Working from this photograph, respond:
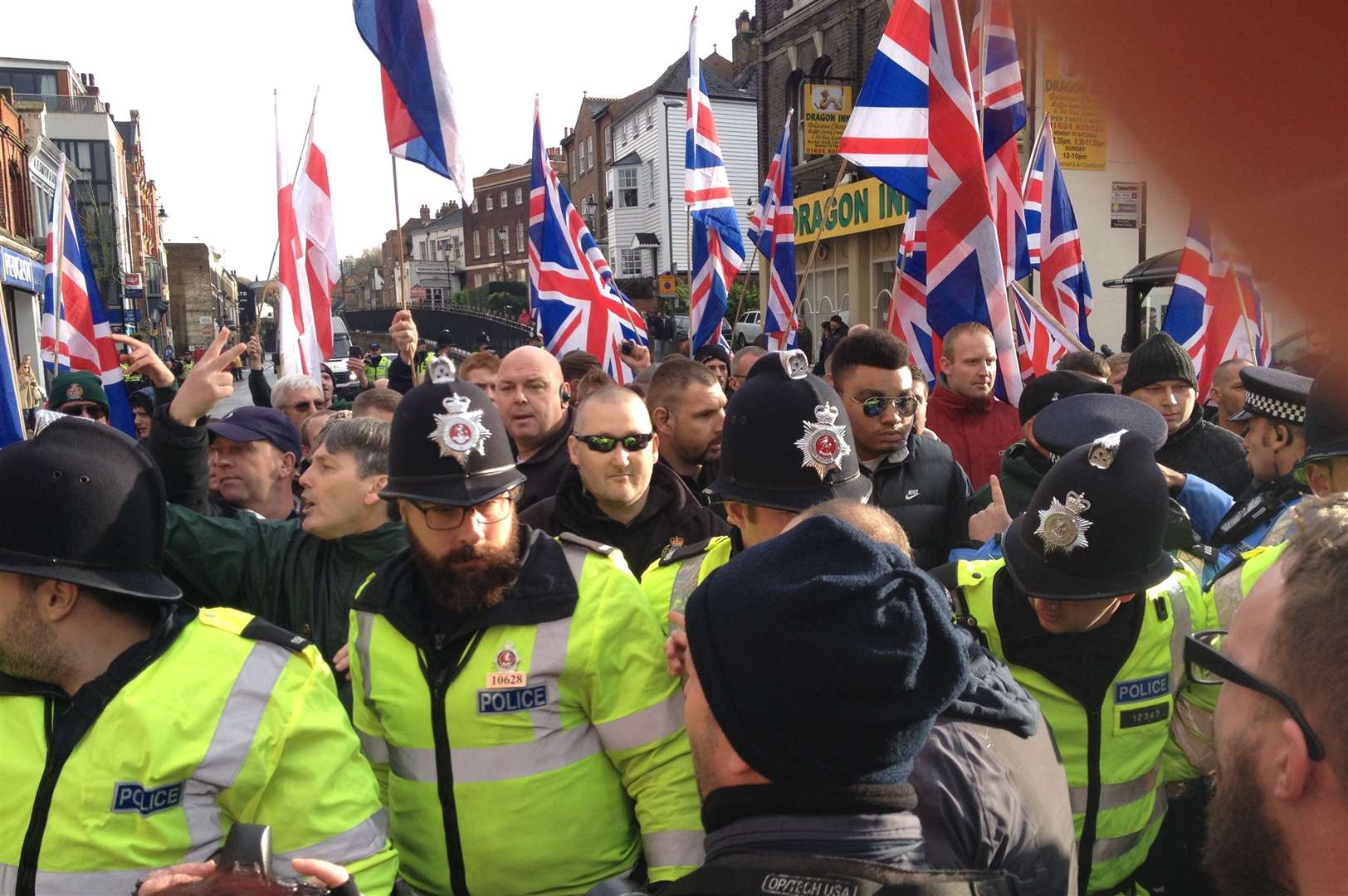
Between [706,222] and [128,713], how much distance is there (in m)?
9.15

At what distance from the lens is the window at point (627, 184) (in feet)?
167

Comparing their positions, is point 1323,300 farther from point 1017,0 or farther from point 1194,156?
point 1017,0

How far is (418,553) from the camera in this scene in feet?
8.79

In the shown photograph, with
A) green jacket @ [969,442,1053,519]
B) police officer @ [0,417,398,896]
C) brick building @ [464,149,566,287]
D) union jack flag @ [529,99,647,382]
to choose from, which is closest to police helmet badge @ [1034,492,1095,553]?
green jacket @ [969,442,1053,519]

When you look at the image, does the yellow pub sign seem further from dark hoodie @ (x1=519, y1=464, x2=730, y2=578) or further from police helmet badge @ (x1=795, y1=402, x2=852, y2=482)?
police helmet badge @ (x1=795, y1=402, x2=852, y2=482)

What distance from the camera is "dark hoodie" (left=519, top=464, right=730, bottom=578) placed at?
3943 millimetres

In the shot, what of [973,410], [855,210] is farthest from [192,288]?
[973,410]

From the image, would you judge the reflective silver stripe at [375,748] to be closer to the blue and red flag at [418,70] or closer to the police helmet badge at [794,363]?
the police helmet badge at [794,363]

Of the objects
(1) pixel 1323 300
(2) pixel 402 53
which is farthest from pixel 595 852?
(2) pixel 402 53

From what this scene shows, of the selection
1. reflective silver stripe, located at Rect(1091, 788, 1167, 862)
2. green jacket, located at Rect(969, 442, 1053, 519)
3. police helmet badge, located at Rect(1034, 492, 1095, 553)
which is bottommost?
reflective silver stripe, located at Rect(1091, 788, 1167, 862)

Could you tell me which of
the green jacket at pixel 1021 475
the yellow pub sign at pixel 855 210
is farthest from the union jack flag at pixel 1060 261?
the yellow pub sign at pixel 855 210

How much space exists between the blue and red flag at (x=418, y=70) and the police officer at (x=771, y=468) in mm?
4493

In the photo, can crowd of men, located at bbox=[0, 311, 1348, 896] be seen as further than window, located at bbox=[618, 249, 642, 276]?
No

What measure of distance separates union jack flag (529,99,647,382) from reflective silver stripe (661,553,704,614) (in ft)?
19.4
